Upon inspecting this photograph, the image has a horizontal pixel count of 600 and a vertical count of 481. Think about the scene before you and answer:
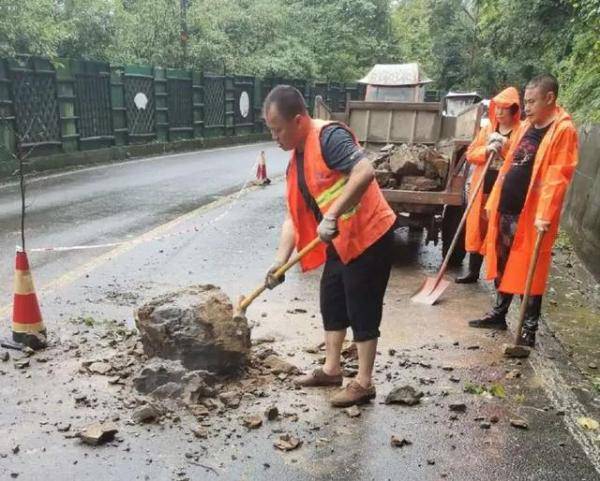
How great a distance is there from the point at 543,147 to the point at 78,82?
12.2m

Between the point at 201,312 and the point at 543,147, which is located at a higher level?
the point at 543,147

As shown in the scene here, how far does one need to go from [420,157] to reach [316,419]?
3.84 metres

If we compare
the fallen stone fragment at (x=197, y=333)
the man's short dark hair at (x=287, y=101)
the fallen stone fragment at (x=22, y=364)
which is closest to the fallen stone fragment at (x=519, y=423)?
the fallen stone fragment at (x=197, y=333)

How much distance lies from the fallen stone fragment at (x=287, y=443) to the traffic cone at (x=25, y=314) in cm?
193

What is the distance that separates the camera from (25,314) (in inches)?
159

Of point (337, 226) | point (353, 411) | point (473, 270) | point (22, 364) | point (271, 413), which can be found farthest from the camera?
point (473, 270)

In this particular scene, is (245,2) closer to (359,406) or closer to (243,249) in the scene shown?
(243,249)

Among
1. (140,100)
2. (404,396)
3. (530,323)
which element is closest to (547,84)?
(530,323)

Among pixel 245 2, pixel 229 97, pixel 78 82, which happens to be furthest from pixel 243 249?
pixel 245 2

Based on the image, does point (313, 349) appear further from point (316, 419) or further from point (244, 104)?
point (244, 104)

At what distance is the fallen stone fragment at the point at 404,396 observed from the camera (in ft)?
11.3

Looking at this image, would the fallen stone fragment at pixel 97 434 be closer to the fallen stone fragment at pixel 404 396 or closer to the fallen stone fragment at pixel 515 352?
the fallen stone fragment at pixel 404 396

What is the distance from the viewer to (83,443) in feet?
9.65

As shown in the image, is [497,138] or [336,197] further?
[497,138]
